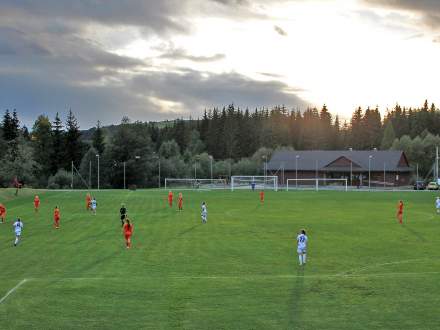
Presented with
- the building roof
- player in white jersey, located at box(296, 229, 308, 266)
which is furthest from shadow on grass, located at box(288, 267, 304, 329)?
the building roof

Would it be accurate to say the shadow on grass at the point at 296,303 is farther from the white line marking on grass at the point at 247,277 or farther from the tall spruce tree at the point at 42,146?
the tall spruce tree at the point at 42,146

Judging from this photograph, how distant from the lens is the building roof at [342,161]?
426ft

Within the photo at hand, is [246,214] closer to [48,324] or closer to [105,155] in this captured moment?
[48,324]

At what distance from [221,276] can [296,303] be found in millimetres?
5507

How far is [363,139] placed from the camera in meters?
195

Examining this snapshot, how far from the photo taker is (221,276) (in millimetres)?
24469

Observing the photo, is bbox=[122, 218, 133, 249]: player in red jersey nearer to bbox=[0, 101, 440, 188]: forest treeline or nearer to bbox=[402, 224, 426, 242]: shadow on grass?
bbox=[402, 224, 426, 242]: shadow on grass

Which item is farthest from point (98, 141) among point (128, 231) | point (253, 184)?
point (128, 231)

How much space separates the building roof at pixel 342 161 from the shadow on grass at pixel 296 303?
10628 centimetres

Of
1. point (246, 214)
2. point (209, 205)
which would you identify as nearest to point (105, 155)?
point (209, 205)

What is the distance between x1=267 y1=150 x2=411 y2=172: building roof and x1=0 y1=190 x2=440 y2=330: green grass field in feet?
284

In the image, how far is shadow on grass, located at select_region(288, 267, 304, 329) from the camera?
57.2 ft

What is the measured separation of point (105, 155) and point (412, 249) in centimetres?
11462

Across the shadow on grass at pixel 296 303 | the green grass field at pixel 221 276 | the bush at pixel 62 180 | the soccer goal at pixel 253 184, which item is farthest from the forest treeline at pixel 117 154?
the shadow on grass at pixel 296 303
